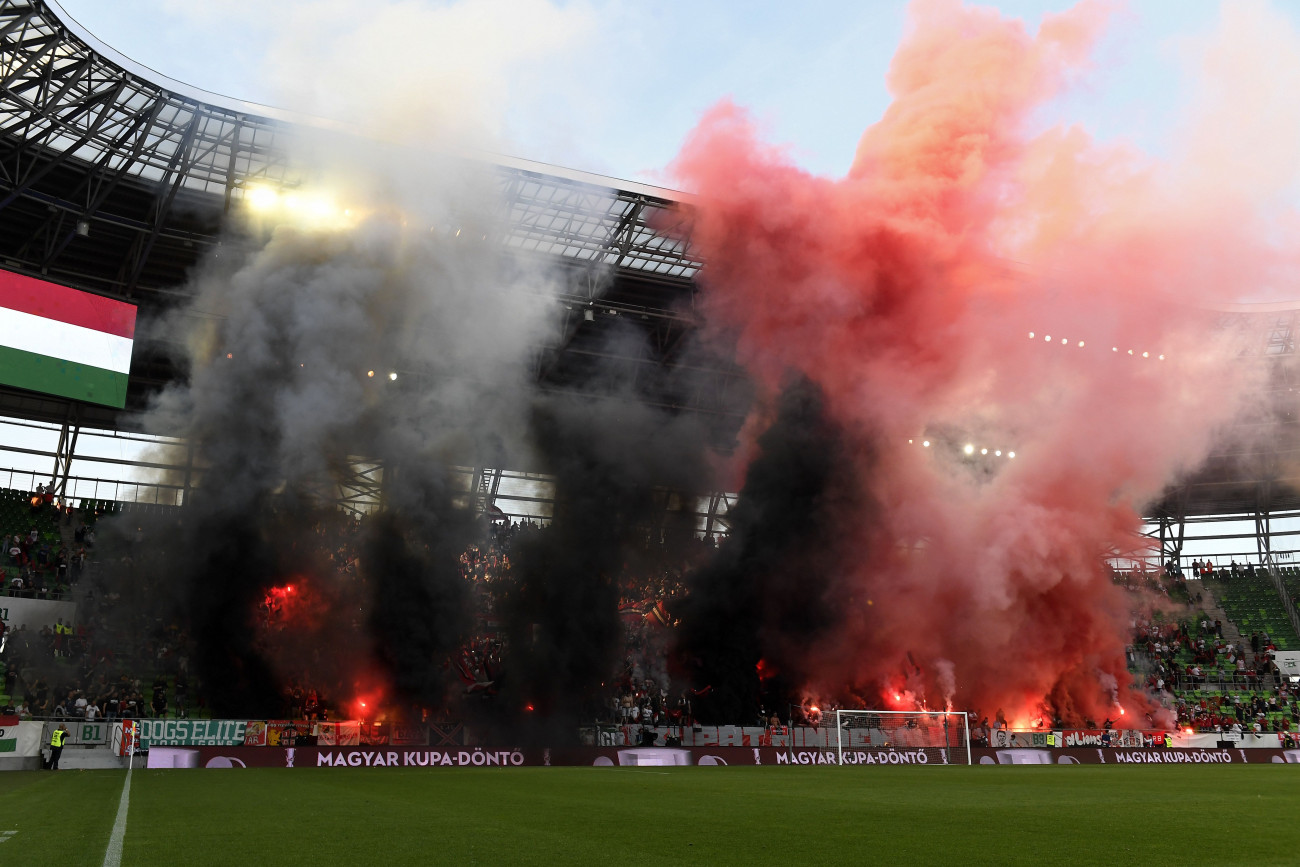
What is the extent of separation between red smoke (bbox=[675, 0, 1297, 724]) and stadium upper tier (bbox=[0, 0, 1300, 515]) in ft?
15.6

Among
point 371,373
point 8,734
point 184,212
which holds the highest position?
point 184,212

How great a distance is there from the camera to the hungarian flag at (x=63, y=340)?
35.8 metres

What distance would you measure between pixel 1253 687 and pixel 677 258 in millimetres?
36957

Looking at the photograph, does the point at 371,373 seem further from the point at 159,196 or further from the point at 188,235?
the point at 159,196

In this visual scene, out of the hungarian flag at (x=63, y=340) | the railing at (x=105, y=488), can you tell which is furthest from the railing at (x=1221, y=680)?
the hungarian flag at (x=63, y=340)

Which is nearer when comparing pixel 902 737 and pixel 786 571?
pixel 902 737

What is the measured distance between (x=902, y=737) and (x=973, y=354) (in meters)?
15.2

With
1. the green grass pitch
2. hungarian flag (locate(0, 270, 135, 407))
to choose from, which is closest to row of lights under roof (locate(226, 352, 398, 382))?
hungarian flag (locate(0, 270, 135, 407))

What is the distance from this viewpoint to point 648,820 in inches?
498

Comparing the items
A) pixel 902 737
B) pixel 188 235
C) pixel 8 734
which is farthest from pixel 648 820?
pixel 188 235

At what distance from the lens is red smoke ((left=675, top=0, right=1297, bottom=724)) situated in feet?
123

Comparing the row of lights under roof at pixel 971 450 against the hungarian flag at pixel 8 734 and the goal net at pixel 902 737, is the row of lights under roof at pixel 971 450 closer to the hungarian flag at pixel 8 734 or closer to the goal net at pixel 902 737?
the goal net at pixel 902 737

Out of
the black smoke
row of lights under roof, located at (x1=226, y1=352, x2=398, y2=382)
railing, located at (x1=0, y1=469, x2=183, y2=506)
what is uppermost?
row of lights under roof, located at (x1=226, y1=352, x2=398, y2=382)

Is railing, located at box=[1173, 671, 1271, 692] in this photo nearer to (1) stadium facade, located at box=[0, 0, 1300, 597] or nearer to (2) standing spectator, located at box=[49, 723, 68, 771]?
(1) stadium facade, located at box=[0, 0, 1300, 597]
